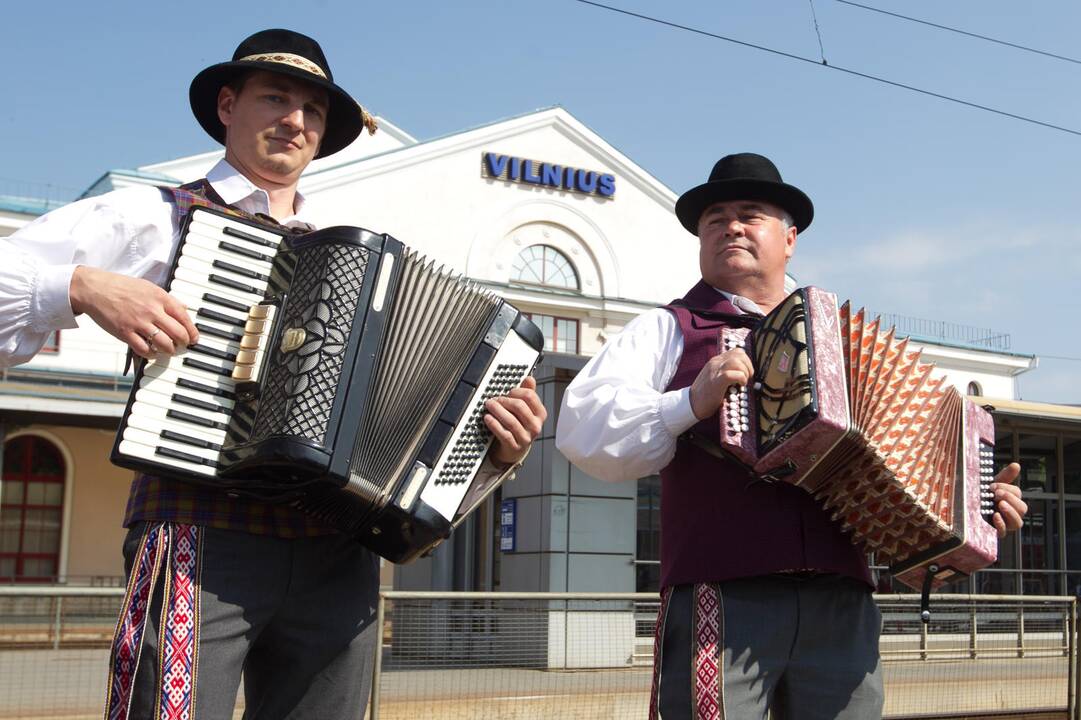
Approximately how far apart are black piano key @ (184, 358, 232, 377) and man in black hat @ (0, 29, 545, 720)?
0.12 ft

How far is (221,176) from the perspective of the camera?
2.76 metres

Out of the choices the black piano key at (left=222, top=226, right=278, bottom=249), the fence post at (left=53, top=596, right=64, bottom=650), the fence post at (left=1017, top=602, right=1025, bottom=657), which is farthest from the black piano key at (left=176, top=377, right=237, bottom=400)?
the fence post at (left=1017, top=602, right=1025, bottom=657)

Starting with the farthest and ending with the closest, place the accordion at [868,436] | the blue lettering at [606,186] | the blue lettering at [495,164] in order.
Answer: the blue lettering at [606,186] → the blue lettering at [495,164] → the accordion at [868,436]

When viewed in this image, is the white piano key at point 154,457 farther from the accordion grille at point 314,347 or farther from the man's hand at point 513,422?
the man's hand at point 513,422

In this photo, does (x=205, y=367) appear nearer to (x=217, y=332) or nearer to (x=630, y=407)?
(x=217, y=332)

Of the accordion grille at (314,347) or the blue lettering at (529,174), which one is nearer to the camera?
the accordion grille at (314,347)

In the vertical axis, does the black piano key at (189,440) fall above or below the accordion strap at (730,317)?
below

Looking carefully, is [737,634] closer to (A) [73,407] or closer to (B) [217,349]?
(B) [217,349]

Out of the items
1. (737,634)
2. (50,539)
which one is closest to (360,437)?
(737,634)

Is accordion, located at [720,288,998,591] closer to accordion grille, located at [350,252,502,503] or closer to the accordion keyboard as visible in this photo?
accordion grille, located at [350,252,502,503]

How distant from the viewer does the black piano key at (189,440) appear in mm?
2336

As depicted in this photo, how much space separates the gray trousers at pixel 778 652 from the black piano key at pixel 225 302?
1.44 meters

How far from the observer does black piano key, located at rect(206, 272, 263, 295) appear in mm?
2460

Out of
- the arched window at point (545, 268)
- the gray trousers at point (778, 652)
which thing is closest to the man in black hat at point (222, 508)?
the gray trousers at point (778, 652)
